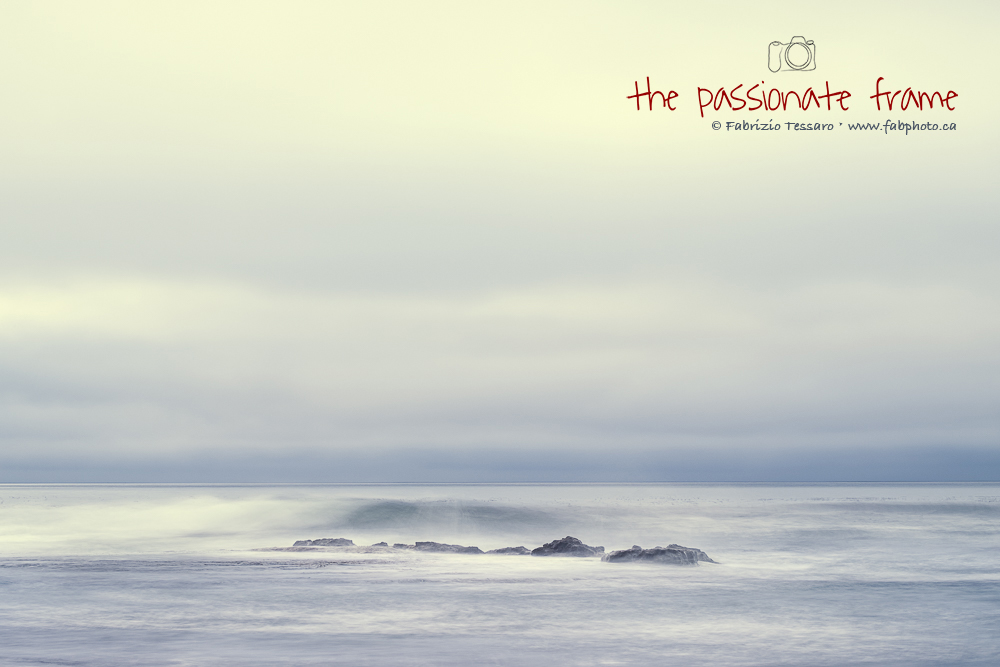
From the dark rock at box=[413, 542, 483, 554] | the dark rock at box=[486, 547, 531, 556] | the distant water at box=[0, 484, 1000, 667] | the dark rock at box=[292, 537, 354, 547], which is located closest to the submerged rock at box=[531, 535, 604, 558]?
the dark rock at box=[486, 547, 531, 556]

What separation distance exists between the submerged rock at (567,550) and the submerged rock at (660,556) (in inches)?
79.8

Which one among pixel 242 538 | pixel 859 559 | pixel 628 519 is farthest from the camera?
pixel 628 519

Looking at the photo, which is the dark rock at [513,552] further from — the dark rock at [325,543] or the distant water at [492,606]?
the dark rock at [325,543]

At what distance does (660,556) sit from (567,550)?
4527 millimetres

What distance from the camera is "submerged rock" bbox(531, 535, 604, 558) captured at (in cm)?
3166

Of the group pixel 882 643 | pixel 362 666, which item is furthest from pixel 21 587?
pixel 882 643

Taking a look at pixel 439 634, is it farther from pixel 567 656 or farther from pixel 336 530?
pixel 336 530

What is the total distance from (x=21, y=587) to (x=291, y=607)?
8954 millimetres

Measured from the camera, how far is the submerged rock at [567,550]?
31.7 m

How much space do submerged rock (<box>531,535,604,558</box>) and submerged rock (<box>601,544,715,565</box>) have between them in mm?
2028

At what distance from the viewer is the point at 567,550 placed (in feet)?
105

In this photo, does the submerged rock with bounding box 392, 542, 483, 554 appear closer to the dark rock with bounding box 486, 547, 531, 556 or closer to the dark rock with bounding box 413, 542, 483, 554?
the dark rock with bounding box 413, 542, 483, 554

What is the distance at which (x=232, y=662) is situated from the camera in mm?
13656

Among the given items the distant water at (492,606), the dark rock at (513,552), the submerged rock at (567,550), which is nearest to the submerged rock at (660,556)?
the distant water at (492,606)
